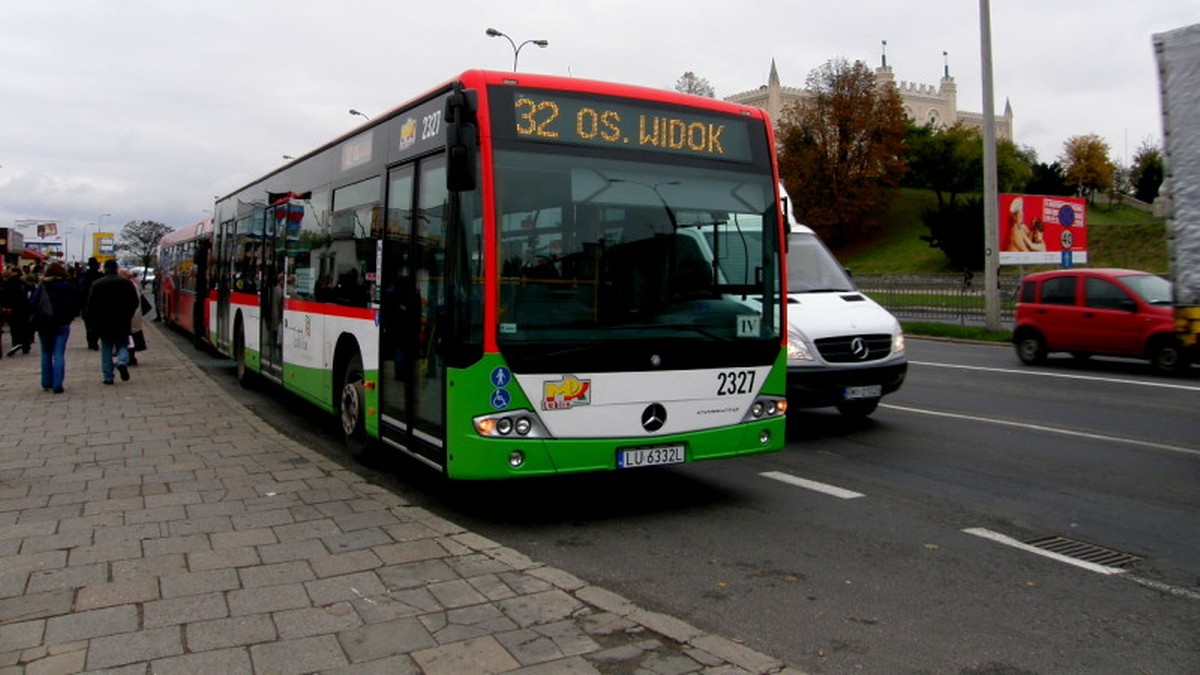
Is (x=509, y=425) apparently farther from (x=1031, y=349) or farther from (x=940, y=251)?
(x=940, y=251)

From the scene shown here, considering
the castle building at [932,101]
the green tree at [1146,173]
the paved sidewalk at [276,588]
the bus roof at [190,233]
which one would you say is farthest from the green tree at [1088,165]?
the paved sidewalk at [276,588]

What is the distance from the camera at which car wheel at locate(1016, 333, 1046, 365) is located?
1775 centimetres

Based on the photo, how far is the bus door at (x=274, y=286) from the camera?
37.6 ft

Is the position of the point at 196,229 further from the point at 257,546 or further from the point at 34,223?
the point at 34,223

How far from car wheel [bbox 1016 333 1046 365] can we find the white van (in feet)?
27.6

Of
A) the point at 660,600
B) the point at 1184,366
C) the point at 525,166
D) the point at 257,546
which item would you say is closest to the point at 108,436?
the point at 257,546

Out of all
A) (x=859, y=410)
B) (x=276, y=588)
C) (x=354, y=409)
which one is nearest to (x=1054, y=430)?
(x=859, y=410)

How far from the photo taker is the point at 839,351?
994cm

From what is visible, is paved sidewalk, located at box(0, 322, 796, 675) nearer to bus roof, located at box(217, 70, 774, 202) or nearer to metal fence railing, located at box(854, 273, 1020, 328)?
bus roof, located at box(217, 70, 774, 202)

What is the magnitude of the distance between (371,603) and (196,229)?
62.5 ft

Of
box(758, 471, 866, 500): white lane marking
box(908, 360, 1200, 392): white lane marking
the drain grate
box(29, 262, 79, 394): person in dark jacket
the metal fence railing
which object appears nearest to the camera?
the drain grate

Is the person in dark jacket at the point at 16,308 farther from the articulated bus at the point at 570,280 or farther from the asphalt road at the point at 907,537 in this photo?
the articulated bus at the point at 570,280

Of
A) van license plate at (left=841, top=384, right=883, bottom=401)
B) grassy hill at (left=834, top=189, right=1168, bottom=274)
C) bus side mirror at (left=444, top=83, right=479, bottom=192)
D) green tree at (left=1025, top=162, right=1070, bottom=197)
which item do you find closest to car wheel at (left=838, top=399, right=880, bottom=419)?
van license plate at (left=841, top=384, right=883, bottom=401)

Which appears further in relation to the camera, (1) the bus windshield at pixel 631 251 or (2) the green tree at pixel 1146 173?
(2) the green tree at pixel 1146 173
